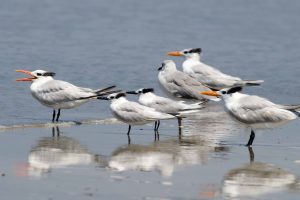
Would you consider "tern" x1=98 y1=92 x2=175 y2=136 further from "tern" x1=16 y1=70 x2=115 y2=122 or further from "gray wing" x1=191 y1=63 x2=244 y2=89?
"gray wing" x1=191 y1=63 x2=244 y2=89

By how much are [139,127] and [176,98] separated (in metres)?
1.75

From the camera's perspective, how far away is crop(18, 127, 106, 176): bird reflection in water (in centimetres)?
883

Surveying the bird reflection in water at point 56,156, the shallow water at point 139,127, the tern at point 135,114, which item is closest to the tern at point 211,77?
the shallow water at point 139,127

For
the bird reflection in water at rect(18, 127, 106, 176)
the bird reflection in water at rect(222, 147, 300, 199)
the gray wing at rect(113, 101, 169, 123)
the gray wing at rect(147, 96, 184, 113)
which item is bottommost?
the bird reflection in water at rect(222, 147, 300, 199)

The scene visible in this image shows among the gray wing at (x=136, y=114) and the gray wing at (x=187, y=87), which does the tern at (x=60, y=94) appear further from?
the gray wing at (x=187, y=87)

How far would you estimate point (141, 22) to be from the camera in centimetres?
2430

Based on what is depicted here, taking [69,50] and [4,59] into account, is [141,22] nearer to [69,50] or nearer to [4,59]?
[69,50]

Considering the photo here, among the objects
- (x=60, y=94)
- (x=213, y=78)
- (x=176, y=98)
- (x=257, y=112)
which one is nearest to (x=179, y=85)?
(x=176, y=98)

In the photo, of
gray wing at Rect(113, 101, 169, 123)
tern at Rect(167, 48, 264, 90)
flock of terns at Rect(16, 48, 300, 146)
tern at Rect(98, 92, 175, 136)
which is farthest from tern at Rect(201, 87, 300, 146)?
tern at Rect(167, 48, 264, 90)

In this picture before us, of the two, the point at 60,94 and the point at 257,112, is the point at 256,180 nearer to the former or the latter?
the point at 257,112

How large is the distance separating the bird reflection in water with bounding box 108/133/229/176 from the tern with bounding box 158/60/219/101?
91.2 inches

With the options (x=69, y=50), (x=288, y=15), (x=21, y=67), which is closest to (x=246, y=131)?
(x=21, y=67)

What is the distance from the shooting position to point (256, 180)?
8.54 m

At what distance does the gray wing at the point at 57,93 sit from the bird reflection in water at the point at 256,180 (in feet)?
12.5
